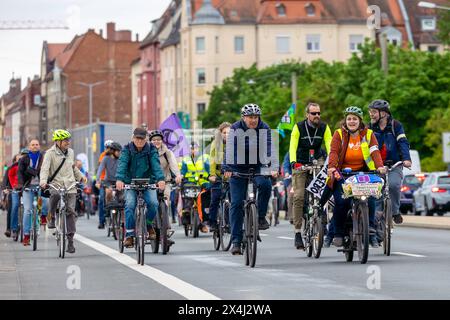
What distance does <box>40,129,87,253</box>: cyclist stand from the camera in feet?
68.2

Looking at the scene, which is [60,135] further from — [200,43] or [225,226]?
[200,43]

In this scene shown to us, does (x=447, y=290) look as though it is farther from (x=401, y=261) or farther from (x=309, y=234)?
(x=309, y=234)

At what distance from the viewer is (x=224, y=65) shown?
13125 centimetres

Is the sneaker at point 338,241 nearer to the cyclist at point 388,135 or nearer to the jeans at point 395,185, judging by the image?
the cyclist at point 388,135

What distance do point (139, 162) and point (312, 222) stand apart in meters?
2.31

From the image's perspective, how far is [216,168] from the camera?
21.4m

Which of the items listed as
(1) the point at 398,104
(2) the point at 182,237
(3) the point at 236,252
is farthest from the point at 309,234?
(1) the point at 398,104

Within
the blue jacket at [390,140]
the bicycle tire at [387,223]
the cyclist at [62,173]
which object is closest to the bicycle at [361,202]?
the bicycle tire at [387,223]

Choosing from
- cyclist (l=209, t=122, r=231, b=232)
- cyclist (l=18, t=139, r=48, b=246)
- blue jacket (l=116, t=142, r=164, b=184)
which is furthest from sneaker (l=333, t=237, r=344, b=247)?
cyclist (l=18, t=139, r=48, b=246)

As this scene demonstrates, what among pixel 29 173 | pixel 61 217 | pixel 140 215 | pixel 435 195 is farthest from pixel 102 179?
pixel 435 195

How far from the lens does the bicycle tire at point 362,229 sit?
659 inches

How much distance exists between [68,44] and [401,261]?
181 metres

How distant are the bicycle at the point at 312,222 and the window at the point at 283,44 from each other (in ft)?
363

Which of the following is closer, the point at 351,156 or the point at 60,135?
the point at 351,156
